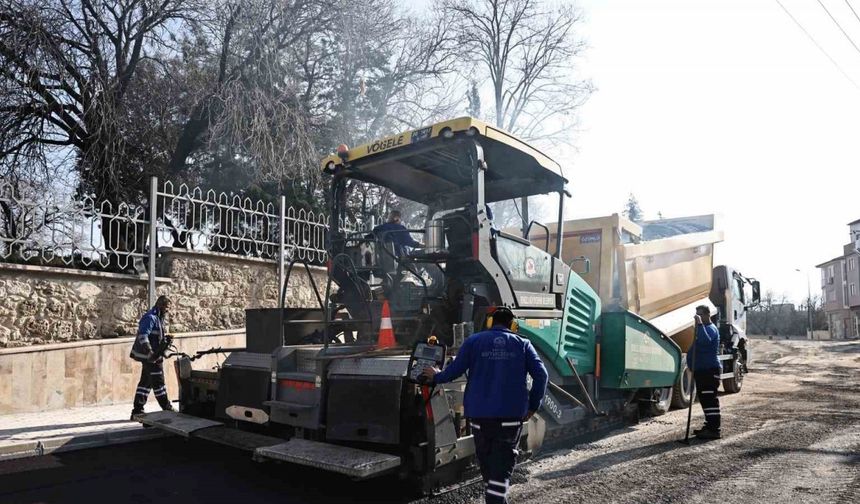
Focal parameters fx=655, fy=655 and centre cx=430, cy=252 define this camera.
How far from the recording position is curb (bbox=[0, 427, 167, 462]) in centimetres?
627

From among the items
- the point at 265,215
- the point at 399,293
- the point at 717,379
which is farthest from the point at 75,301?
the point at 717,379

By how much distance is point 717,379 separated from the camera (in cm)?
772

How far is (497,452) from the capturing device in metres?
4.21

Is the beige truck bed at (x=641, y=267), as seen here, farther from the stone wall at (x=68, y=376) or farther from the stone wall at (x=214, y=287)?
the stone wall at (x=68, y=376)

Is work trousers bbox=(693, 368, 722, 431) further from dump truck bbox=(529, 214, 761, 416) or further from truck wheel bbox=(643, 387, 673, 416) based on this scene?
truck wheel bbox=(643, 387, 673, 416)

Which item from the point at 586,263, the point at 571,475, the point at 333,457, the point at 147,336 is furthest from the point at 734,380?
the point at 147,336

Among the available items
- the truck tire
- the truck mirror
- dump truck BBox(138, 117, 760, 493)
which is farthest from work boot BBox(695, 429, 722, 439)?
the truck tire

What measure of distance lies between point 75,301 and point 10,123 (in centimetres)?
400

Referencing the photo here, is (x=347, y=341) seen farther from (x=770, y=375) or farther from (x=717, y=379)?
(x=770, y=375)

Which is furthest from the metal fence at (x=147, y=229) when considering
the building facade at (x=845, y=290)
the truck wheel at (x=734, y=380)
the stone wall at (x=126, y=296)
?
the building facade at (x=845, y=290)

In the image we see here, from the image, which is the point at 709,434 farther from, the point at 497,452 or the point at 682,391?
the point at 497,452

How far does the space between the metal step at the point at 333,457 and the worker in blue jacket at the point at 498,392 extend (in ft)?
2.29

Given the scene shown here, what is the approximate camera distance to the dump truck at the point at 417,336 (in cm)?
484

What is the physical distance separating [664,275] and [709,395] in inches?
94.6
